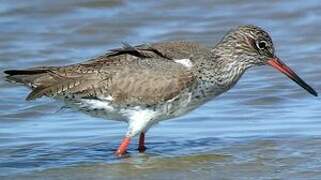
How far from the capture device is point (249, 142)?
1072 cm

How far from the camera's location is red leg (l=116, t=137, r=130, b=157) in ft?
34.2

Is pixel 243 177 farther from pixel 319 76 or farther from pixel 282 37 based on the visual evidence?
pixel 282 37

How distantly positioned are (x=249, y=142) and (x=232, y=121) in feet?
2.90

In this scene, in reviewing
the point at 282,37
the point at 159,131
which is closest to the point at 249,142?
the point at 159,131

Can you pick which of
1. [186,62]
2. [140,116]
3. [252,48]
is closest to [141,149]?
[140,116]

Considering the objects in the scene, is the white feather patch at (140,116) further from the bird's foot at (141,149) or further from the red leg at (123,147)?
the bird's foot at (141,149)

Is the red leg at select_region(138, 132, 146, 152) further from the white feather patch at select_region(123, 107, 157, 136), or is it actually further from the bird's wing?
the bird's wing

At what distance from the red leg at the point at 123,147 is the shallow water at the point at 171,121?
0.29 ft

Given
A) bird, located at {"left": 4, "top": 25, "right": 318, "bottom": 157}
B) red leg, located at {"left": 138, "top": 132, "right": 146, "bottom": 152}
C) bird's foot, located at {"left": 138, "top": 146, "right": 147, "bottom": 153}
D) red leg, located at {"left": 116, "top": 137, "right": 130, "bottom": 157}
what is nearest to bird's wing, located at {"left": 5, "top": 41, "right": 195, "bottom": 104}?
bird, located at {"left": 4, "top": 25, "right": 318, "bottom": 157}

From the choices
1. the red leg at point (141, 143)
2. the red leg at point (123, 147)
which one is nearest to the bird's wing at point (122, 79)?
the red leg at point (123, 147)

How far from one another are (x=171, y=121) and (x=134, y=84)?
1.66 m

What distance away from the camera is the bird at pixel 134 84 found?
10250 millimetres

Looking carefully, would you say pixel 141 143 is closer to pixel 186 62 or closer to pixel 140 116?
pixel 140 116

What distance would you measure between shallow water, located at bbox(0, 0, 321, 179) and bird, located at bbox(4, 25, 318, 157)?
1.48ft
